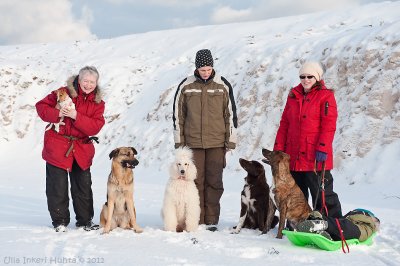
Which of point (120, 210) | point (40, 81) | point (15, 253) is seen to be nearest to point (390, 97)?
point (120, 210)

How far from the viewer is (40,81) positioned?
73.0 feet

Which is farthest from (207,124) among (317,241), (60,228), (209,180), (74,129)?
(60,228)

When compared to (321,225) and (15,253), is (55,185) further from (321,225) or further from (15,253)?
(321,225)

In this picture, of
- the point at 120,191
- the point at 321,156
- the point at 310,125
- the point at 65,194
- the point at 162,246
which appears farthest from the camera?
the point at 65,194

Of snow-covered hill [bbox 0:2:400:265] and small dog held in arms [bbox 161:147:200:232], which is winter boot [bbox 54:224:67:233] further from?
small dog held in arms [bbox 161:147:200:232]

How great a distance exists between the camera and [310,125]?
545cm

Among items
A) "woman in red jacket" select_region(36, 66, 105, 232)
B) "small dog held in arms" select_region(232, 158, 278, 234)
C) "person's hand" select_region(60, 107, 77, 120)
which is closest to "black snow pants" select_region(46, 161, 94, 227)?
"woman in red jacket" select_region(36, 66, 105, 232)

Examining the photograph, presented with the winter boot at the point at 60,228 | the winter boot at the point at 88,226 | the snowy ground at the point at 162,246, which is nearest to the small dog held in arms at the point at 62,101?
the winter boot at the point at 60,228

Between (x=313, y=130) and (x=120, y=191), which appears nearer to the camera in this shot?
(x=313, y=130)

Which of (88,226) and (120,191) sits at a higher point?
(120,191)

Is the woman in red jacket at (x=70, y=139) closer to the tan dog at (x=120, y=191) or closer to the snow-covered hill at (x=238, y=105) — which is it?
the tan dog at (x=120, y=191)

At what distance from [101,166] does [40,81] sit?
8887 mm

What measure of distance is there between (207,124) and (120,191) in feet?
5.47

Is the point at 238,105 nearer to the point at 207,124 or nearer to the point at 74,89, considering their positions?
the point at 207,124
